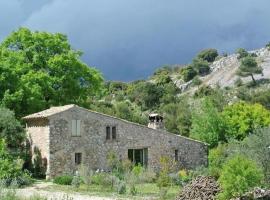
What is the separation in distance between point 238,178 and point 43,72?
25259mm

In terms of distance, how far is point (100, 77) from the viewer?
48.5 meters

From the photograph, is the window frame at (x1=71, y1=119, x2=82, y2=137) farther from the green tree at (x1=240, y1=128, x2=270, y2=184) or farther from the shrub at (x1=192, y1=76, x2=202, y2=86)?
the shrub at (x1=192, y1=76, x2=202, y2=86)

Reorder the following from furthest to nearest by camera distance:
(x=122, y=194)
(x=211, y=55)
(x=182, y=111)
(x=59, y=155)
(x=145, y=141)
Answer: (x=211, y=55)
(x=182, y=111)
(x=145, y=141)
(x=59, y=155)
(x=122, y=194)

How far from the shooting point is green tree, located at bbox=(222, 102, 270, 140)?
47.6m

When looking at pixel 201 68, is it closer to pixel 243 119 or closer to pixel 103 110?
pixel 103 110

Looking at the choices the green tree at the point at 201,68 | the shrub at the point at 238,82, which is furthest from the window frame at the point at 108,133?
the green tree at the point at 201,68

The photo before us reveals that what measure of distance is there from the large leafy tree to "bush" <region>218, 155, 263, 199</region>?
813 inches

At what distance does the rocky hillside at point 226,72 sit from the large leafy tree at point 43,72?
4235 centimetres

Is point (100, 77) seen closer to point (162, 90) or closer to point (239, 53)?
point (162, 90)

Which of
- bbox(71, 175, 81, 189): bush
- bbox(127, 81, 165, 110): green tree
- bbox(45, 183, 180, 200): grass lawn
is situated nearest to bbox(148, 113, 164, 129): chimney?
bbox(45, 183, 180, 200): grass lawn

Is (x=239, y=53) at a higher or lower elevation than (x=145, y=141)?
higher

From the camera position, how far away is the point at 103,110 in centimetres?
6469

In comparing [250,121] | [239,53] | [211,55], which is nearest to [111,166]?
[250,121]

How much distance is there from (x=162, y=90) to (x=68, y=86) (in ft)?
134
